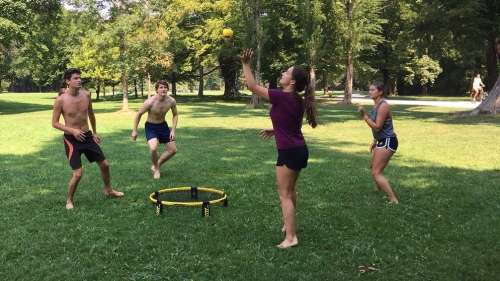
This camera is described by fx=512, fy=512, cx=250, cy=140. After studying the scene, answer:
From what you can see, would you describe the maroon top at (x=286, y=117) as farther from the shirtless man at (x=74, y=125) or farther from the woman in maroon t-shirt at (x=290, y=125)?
the shirtless man at (x=74, y=125)

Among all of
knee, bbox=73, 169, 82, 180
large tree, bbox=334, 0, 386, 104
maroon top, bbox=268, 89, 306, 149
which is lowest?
knee, bbox=73, 169, 82, 180

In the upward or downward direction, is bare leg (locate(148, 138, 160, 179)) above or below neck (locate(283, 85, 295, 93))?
below

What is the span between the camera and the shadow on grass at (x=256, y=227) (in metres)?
5.58

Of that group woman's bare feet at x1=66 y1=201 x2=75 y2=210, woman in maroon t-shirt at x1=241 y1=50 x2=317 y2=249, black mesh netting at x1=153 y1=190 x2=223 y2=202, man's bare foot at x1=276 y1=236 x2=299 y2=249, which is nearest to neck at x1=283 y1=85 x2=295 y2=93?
woman in maroon t-shirt at x1=241 y1=50 x2=317 y2=249

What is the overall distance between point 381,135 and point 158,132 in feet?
15.5

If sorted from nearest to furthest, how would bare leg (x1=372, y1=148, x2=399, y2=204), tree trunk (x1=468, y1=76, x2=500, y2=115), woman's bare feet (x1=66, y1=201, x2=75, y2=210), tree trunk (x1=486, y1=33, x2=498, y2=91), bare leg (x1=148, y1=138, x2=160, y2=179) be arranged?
woman's bare feet (x1=66, y1=201, x2=75, y2=210) → bare leg (x1=372, y1=148, x2=399, y2=204) → bare leg (x1=148, y1=138, x2=160, y2=179) → tree trunk (x1=468, y1=76, x2=500, y2=115) → tree trunk (x1=486, y1=33, x2=498, y2=91)

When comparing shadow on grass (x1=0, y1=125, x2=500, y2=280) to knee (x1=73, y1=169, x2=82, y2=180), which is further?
knee (x1=73, y1=169, x2=82, y2=180)

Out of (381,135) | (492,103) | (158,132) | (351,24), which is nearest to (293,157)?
(381,135)

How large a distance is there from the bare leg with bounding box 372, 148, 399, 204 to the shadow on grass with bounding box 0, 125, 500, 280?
0.18m

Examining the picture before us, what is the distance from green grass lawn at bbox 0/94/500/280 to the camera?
5.56 meters

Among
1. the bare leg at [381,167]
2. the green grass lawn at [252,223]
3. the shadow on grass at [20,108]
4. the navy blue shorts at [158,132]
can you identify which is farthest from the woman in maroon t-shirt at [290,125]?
the shadow on grass at [20,108]

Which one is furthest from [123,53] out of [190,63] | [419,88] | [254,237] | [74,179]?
[419,88]

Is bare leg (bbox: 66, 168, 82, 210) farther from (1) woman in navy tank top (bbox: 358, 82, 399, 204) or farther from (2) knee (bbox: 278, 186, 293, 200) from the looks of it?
(1) woman in navy tank top (bbox: 358, 82, 399, 204)

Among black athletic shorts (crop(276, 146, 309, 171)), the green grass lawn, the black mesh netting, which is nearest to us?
the green grass lawn
